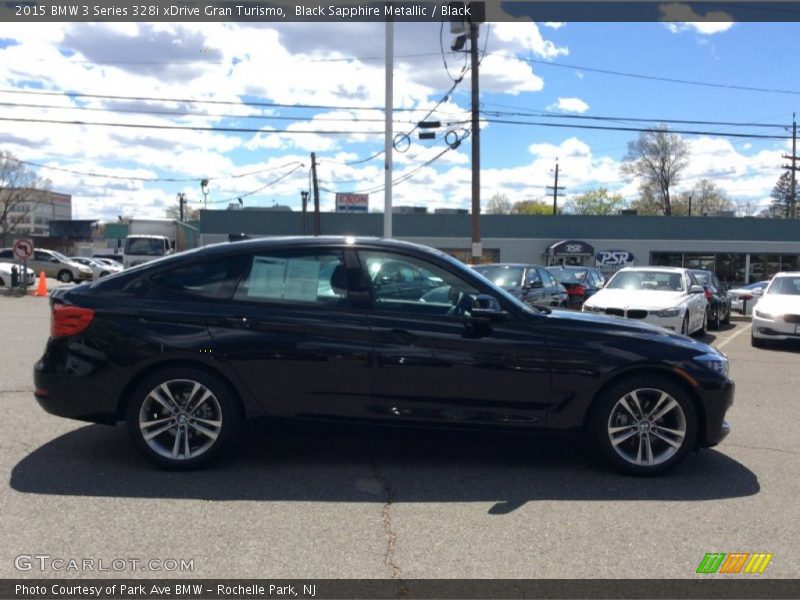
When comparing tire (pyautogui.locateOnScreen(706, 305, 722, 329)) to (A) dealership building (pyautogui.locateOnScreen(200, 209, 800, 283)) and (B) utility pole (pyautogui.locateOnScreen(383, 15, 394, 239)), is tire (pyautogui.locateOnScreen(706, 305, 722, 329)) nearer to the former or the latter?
(B) utility pole (pyautogui.locateOnScreen(383, 15, 394, 239))

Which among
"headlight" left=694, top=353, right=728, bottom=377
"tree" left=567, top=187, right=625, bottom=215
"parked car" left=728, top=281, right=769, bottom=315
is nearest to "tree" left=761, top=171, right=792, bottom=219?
"tree" left=567, top=187, right=625, bottom=215

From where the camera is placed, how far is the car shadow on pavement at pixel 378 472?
4.67 metres

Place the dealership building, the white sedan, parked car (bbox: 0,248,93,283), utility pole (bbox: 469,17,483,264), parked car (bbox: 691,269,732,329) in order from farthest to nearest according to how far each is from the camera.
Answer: the dealership building, parked car (bbox: 0,248,93,283), utility pole (bbox: 469,17,483,264), parked car (bbox: 691,269,732,329), the white sedan

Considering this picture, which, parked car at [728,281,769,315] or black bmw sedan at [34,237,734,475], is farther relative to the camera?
parked car at [728,281,769,315]

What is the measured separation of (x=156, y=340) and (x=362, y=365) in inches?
55.6

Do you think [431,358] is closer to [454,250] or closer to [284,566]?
[284,566]

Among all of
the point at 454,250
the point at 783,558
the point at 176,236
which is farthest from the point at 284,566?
the point at 454,250

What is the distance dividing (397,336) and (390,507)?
3.75 ft

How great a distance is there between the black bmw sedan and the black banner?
1538mm

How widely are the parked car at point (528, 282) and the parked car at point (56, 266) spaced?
26.3 meters

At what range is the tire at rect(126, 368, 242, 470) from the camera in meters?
4.94

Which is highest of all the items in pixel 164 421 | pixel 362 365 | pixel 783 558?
pixel 362 365

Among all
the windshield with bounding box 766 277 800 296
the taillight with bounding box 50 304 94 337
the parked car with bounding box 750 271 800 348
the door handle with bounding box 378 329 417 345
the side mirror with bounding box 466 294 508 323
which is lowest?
the parked car with bounding box 750 271 800 348

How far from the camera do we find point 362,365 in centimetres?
493
